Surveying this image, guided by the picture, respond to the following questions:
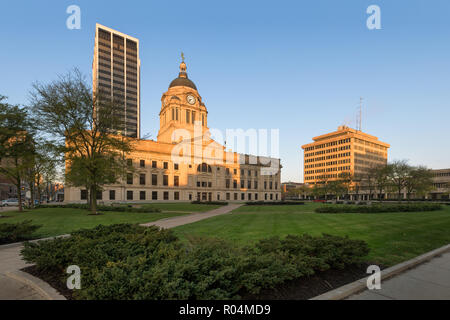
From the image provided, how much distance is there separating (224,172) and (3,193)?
315 feet

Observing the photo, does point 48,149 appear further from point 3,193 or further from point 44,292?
point 3,193

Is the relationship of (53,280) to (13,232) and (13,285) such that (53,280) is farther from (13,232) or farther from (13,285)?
(13,232)

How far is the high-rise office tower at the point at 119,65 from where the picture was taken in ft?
391

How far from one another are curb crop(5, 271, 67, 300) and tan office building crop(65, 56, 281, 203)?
52.3m

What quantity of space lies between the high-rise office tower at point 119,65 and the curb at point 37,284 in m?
117

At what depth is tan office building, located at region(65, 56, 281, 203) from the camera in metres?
61.9

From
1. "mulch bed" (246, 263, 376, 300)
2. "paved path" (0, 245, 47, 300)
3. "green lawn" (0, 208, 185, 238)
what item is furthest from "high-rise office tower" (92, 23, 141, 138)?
"mulch bed" (246, 263, 376, 300)

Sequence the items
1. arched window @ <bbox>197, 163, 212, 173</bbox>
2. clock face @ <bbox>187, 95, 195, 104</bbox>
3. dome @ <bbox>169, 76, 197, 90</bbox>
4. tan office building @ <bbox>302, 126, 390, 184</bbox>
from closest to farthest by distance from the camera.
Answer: arched window @ <bbox>197, 163, 212, 173</bbox>, clock face @ <bbox>187, 95, 195, 104</bbox>, dome @ <bbox>169, 76, 197, 90</bbox>, tan office building @ <bbox>302, 126, 390, 184</bbox>

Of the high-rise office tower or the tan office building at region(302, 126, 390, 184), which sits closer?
the high-rise office tower

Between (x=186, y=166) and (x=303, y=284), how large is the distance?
65.4 m

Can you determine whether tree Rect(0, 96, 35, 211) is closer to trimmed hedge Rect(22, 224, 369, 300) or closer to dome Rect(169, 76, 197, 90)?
trimmed hedge Rect(22, 224, 369, 300)

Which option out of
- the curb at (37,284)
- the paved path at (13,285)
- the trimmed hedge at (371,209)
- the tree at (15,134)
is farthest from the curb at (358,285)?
the tree at (15,134)

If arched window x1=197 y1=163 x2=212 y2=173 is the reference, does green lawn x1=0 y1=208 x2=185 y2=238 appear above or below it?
below
